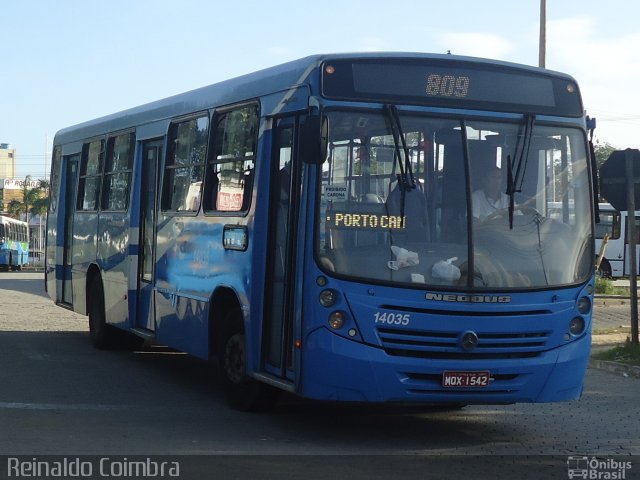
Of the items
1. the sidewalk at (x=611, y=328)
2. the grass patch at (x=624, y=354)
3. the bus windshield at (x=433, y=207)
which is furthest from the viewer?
the grass patch at (x=624, y=354)

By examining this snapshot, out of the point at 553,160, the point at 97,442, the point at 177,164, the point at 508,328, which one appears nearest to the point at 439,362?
the point at 508,328

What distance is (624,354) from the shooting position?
1658 centimetres

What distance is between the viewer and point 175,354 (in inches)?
642

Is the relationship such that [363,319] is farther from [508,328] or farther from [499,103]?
[499,103]

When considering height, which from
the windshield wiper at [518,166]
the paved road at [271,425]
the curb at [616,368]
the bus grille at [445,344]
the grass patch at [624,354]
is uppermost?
the windshield wiper at [518,166]

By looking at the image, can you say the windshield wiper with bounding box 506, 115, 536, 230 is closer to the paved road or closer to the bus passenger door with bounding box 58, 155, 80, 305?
the paved road

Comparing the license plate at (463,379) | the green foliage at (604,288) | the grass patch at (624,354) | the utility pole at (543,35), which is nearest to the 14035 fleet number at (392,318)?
the license plate at (463,379)

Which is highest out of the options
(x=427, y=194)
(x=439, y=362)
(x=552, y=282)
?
(x=427, y=194)

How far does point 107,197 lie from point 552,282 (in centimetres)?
780

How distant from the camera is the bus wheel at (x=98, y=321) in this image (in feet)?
52.7

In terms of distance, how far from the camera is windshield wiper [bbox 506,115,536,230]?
968 centimetres

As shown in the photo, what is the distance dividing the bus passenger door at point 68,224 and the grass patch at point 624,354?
25.6 ft

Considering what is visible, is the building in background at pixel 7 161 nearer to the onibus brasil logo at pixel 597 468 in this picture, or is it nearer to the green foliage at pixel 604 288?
the green foliage at pixel 604 288

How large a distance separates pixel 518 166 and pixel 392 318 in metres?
1.70
